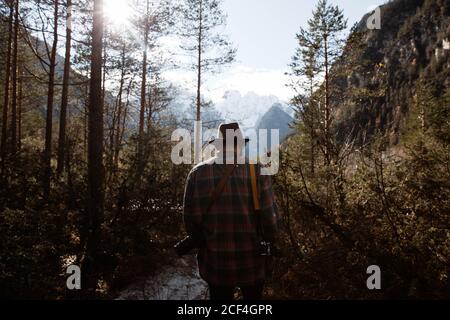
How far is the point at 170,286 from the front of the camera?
6410 millimetres

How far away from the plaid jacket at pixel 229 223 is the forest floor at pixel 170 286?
2973mm

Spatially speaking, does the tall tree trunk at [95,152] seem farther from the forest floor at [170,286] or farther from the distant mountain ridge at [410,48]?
the distant mountain ridge at [410,48]

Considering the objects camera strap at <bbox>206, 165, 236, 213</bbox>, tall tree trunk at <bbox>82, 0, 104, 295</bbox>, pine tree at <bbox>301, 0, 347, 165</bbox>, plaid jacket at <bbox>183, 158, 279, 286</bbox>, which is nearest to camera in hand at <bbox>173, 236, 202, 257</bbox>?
plaid jacket at <bbox>183, 158, 279, 286</bbox>

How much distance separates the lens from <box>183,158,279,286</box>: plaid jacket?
3.13 metres

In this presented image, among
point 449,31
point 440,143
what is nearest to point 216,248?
point 440,143

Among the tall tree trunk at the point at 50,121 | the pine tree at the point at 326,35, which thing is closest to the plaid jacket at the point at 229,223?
the tall tree trunk at the point at 50,121

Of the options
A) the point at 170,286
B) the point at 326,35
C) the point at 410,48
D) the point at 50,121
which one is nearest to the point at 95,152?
the point at 170,286

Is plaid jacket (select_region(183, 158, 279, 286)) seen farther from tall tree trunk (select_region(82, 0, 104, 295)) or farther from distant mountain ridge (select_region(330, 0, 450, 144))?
distant mountain ridge (select_region(330, 0, 450, 144))

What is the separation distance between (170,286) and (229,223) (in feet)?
12.5

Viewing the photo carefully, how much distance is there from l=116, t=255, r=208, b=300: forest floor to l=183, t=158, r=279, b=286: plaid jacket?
9.75 feet

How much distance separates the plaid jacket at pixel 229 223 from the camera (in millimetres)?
3131

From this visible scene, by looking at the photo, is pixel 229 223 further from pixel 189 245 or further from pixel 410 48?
pixel 410 48
